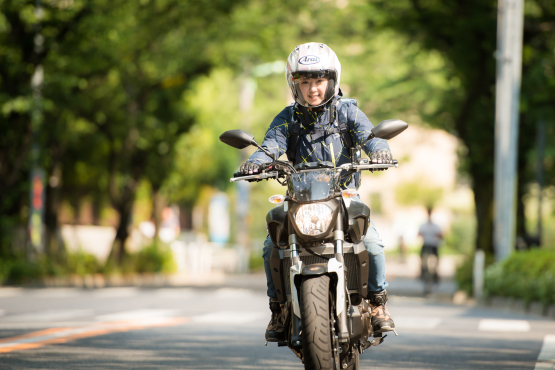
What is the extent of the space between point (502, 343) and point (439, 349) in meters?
0.97

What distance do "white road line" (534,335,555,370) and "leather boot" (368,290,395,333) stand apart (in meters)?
1.76

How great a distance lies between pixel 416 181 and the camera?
231 ft

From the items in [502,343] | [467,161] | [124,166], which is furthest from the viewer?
[124,166]

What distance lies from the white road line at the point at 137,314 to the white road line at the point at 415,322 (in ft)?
10.0

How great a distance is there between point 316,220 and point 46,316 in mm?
7870

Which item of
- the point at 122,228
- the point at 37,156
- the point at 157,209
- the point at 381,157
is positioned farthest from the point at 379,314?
the point at 157,209

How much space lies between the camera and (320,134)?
6141mm

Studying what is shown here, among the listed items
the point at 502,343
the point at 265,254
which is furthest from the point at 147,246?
the point at 265,254

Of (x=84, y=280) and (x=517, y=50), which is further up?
(x=517, y=50)

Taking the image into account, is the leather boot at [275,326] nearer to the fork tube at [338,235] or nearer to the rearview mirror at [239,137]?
the fork tube at [338,235]

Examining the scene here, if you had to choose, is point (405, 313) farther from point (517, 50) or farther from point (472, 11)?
point (472, 11)

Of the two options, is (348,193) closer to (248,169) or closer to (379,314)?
(248,169)

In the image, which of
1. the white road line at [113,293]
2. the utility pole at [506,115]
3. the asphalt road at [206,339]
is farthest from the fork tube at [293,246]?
the utility pole at [506,115]

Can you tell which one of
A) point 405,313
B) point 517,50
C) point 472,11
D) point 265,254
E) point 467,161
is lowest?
point 405,313
